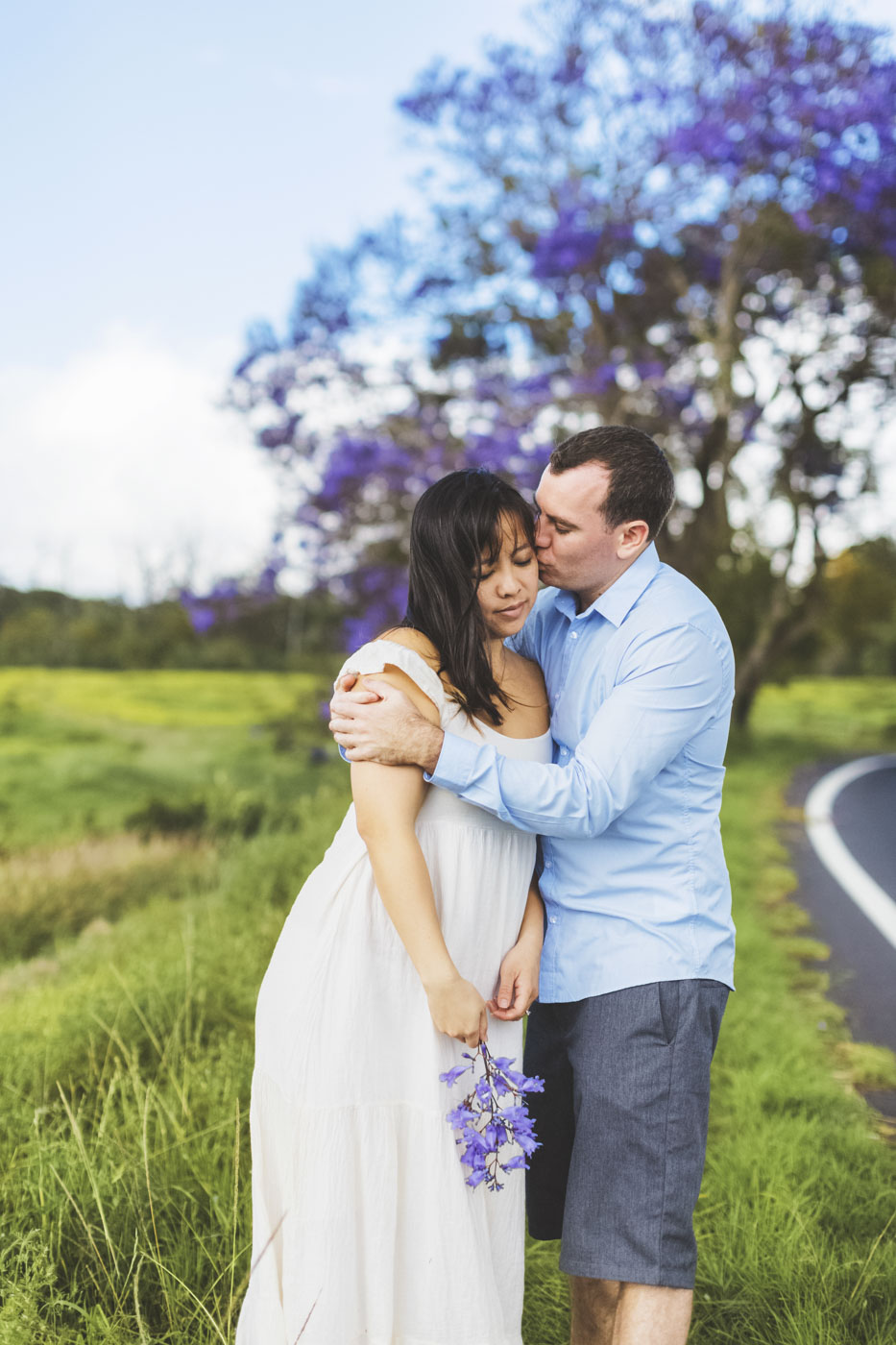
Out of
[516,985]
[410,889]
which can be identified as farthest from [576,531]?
[516,985]

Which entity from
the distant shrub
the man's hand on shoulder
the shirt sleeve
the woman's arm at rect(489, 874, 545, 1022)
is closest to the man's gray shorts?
the woman's arm at rect(489, 874, 545, 1022)

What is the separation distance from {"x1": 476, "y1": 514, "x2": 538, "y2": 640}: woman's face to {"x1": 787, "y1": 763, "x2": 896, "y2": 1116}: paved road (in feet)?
9.55

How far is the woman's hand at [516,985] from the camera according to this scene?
2322 mm

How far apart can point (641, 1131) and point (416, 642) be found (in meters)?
1.14

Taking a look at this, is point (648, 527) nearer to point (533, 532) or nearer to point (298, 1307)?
point (533, 532)

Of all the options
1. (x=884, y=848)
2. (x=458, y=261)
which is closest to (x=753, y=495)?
(x=458, y=261)

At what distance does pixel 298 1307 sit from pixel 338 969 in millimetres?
661

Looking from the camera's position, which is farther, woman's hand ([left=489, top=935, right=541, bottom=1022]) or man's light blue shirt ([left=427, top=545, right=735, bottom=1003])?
woman's hand ([left=489, top=935, right=541, bottom=1022])

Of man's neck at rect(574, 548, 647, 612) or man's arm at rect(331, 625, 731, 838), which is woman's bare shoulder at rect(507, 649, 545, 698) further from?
man's arm at rect(331, 625, 731, 838)

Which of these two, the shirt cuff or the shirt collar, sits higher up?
the shirt collar

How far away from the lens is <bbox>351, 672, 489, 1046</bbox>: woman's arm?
214 cm

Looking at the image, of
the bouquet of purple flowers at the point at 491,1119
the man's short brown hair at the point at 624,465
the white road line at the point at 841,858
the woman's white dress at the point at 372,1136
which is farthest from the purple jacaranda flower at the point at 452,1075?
the white road line at the point at 841,858

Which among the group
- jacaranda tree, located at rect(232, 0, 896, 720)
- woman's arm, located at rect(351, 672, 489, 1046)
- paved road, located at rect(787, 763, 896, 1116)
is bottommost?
paved road, located at rect(787, 763, 896, 1116)

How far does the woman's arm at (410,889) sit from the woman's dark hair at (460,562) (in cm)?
27
